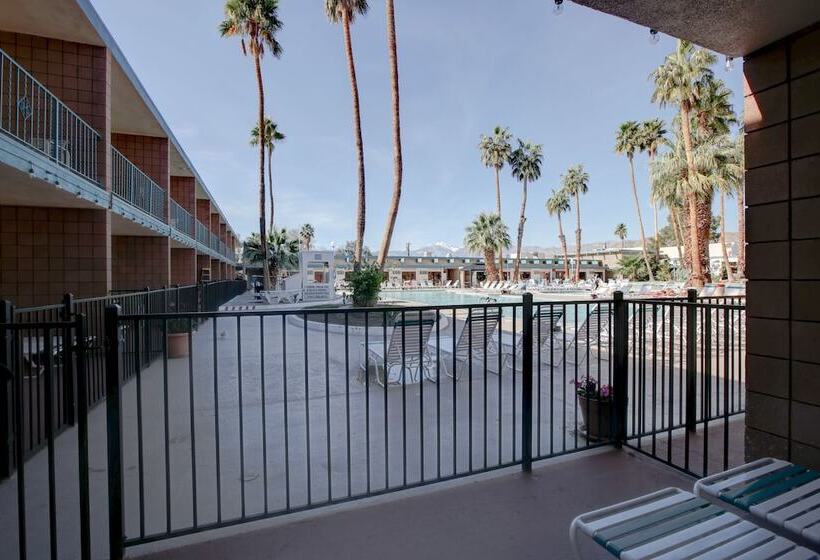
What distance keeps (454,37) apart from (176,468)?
19.7 metres

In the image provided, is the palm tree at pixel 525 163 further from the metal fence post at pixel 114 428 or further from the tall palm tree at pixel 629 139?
the metal fence post at pixel 114 428

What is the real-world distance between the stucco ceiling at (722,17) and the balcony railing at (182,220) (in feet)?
47.2

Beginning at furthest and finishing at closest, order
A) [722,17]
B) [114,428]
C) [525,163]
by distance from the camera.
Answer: [525,163]
[722,17]
[114,428]

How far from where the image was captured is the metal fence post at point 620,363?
3.42 metres

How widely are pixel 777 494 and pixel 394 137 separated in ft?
48.4

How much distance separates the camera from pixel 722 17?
2277 millimetres

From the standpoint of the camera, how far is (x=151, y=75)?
49.1 feet

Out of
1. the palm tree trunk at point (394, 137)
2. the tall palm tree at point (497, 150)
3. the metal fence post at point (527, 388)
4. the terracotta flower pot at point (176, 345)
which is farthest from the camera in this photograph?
the tall palm tree at point (497, 150)

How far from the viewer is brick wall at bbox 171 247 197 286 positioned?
1766cm

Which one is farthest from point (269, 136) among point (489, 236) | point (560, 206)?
point (560, 206)

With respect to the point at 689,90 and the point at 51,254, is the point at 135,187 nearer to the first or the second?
the point at 51,254

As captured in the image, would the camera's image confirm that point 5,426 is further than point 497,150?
No

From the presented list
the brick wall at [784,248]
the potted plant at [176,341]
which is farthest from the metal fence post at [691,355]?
the potted plant at [176,341]

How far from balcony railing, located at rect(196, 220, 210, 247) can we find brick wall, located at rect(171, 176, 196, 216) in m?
0.83
